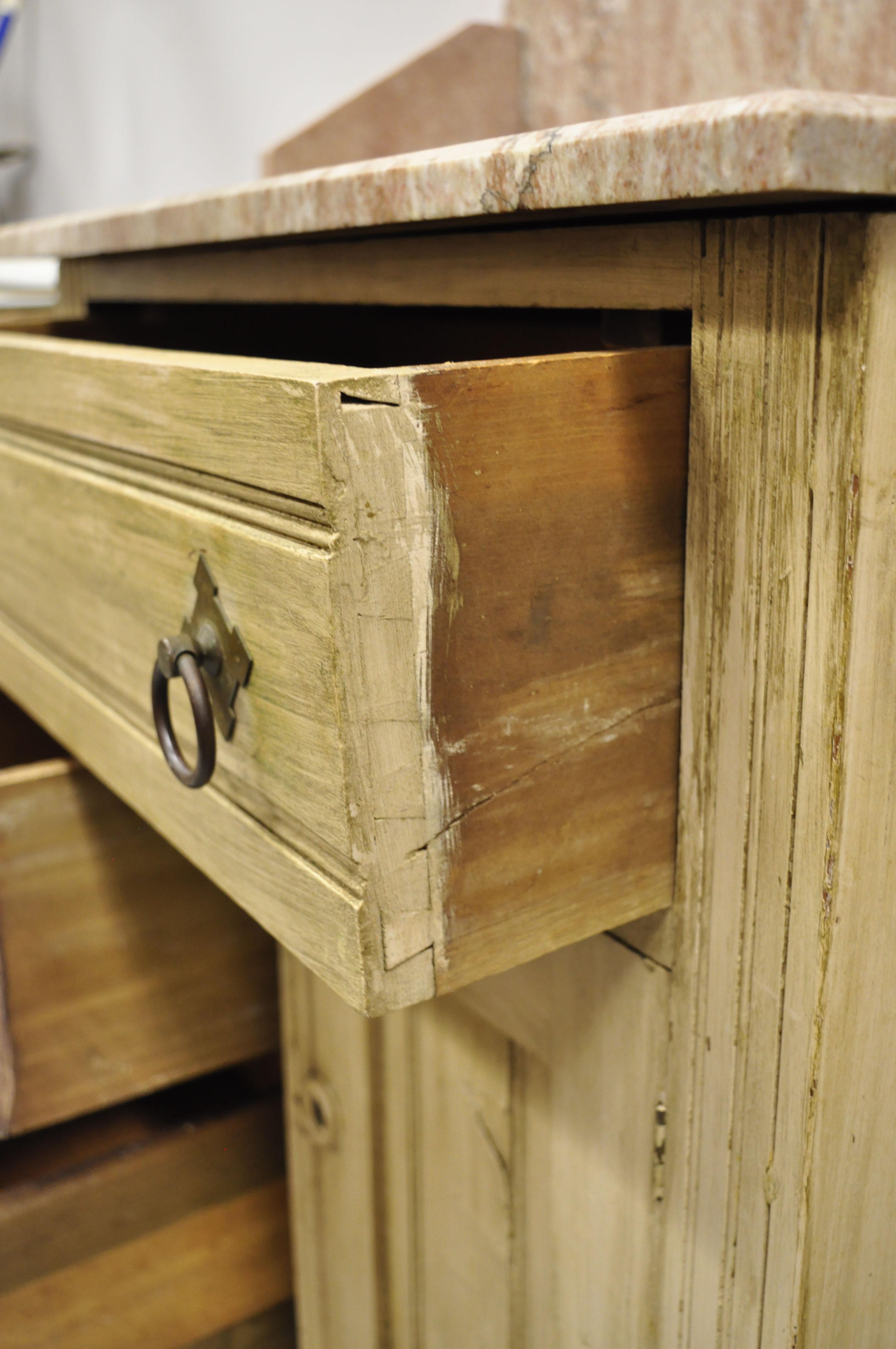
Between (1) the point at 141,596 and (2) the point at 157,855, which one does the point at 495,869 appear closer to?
(1) the point at 141,596

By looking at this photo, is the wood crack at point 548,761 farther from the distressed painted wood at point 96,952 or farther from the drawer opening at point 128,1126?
the drawer opening at point 128,1126

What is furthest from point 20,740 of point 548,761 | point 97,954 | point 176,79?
point 176,79

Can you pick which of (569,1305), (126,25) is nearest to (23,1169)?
(569,1305)

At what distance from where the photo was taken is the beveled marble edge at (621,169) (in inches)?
11.2

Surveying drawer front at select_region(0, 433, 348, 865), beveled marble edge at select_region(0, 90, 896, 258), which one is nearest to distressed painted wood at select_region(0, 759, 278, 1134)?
drawer front at select_region(0, 433, 348, 865)

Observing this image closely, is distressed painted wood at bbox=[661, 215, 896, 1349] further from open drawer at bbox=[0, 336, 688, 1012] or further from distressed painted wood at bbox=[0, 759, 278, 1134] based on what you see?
distressed painted wood at bbox=[0, 759, 278, 1134]

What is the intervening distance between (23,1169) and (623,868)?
64 centimetres

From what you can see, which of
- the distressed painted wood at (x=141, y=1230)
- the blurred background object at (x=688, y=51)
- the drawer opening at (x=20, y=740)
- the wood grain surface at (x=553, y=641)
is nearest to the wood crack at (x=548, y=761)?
the wood grain surface at (x=553, y=641)

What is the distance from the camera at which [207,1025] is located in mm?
840

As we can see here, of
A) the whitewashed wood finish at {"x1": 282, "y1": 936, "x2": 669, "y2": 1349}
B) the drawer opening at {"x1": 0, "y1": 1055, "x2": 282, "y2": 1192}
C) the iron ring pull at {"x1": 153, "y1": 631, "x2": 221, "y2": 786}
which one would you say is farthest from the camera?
the drawer opening at {"x1": 0, "y1": 1055, "x2": 282, "y2": 1192}

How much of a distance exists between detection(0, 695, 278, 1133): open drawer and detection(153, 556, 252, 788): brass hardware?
357 mm

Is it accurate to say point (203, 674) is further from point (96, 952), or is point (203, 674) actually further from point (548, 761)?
point (96, 952)

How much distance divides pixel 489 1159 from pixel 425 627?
1.27 ft

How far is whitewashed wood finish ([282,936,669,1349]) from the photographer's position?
506 millimetres
